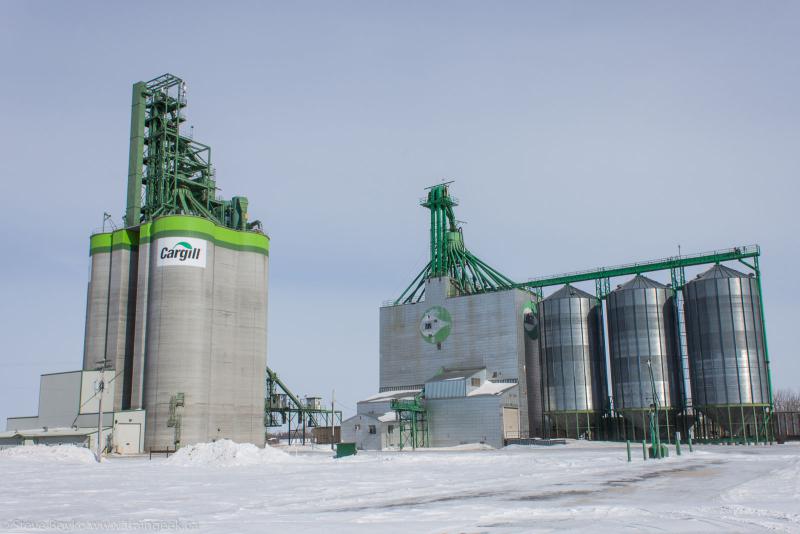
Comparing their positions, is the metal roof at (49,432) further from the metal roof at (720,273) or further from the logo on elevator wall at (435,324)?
the metal roof at (720,273)

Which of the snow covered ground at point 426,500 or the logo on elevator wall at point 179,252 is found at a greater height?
the logo on elevator wall at point 179,252

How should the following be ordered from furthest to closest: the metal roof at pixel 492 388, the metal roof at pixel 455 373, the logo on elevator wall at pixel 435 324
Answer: the logo on elevator wall at pixel 435 324, the metal roof at pixel 455 373, the metal roof at pixel 492 388

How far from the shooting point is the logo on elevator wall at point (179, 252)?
271 feet

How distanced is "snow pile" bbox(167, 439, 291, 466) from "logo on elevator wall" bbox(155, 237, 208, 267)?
105ft

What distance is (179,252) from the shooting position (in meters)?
82.8

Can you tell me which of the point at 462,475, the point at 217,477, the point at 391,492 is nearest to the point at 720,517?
the point at 391,492

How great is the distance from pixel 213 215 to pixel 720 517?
90008 millimetres

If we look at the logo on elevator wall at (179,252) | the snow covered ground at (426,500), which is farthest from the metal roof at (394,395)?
the snow covered ground at (426,500)

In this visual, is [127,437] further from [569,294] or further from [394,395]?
[569,294]

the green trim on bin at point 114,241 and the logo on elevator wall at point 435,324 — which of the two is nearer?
the green trim on bin at point 114,241

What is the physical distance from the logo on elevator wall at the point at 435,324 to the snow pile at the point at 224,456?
46.0 m

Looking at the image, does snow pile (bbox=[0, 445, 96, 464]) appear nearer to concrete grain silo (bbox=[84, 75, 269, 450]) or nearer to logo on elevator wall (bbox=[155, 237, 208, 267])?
concrete grain silo (bbox=[84, 75, 269, 450])

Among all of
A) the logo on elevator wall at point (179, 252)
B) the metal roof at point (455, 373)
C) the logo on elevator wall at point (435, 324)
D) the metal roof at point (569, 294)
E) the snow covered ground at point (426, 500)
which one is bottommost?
the snow covered ground at point (426, 500)

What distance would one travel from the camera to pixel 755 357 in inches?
3233
